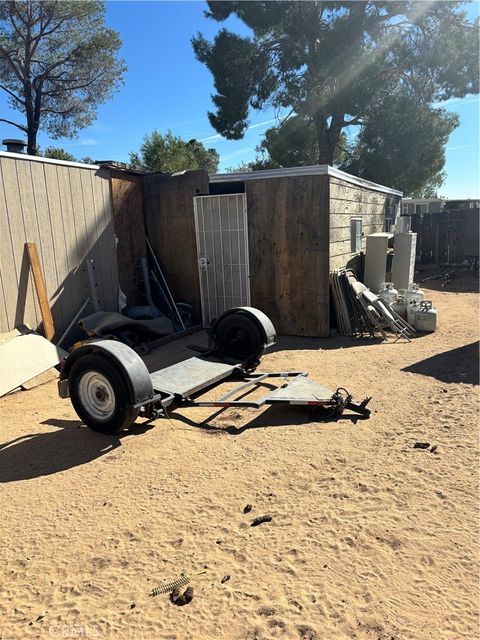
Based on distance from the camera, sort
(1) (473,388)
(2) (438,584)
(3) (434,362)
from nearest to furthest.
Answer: (2) (438,584), (1) (473,388), (3) (434,362)

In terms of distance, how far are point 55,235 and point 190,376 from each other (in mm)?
3802

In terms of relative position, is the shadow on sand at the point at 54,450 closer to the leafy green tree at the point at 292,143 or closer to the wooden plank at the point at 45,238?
the wooden plank at the point at 45,238

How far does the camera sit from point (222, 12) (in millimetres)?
17516

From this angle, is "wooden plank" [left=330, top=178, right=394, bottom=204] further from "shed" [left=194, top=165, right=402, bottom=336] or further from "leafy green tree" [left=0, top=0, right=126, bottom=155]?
"leafy green tree" [left=0, top=0, right=126, bottom=155]

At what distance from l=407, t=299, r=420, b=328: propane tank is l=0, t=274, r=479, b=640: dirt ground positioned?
3855 mm

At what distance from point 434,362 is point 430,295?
7.50 meters

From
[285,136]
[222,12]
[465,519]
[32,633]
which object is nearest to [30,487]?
[32,633]

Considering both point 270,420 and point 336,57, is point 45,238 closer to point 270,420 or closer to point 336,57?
point 270,420

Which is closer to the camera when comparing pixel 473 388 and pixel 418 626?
pixel 418 626

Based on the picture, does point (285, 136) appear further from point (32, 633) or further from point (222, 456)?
point (32, 633)

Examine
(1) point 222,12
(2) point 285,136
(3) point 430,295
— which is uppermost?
(1) point 222,12

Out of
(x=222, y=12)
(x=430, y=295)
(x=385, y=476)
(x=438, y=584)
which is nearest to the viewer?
(x=438, y=584)

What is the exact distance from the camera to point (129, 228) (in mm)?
9023

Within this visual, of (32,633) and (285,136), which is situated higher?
(285,136)
